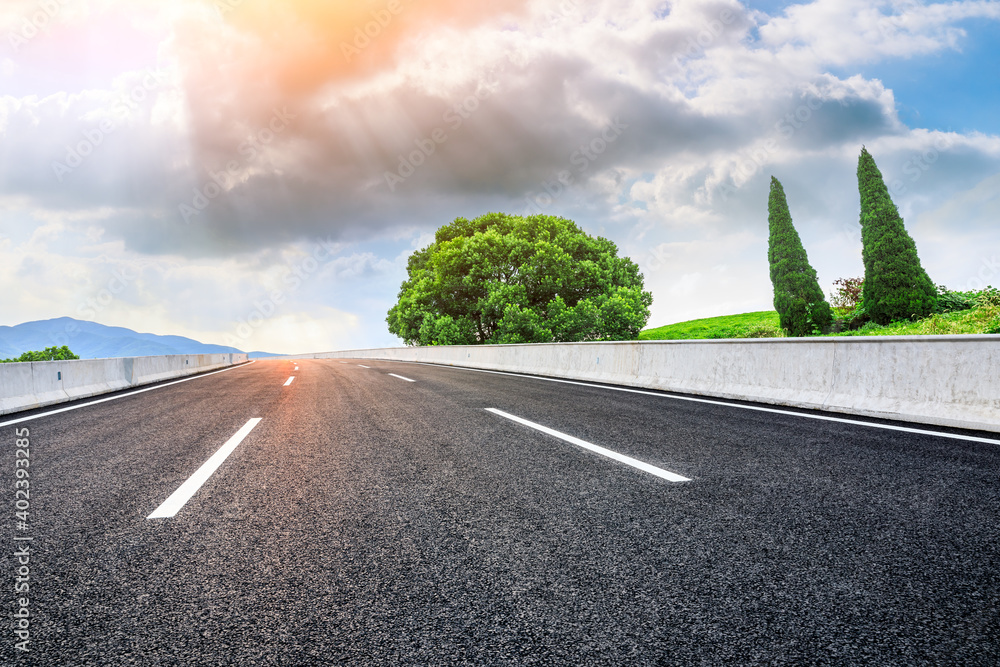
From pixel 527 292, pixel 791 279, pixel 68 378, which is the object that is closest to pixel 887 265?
pixel 791 279

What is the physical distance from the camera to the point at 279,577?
2492 mm

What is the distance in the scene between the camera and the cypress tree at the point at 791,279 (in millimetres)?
28938

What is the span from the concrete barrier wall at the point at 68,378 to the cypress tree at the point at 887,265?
28.9 metres

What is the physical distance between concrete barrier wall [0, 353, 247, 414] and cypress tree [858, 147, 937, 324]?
2889 cm

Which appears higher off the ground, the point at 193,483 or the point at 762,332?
the point at 762,332

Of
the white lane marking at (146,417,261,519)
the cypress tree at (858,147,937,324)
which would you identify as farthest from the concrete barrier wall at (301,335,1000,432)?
the cypress tree at (858,147,937,324)

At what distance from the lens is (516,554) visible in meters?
2.70

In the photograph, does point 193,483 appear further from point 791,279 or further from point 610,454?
point 791,279

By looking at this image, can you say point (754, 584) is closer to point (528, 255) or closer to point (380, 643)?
point (380, 643)

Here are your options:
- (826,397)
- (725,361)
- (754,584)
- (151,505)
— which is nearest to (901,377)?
(826,397)

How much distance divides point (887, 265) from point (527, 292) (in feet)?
77.7

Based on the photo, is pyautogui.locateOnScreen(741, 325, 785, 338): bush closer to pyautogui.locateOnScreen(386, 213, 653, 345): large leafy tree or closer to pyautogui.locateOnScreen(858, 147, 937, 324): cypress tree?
pyautogui.locateOnScreen(858, 147, 937, 324): cypress tree

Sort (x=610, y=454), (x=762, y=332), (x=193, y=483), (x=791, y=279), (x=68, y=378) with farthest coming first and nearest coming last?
(x=762, y=332) < (x=791, y=279) < (x=68, y=378) < (x=610, y=454) < (x=193, y=483)

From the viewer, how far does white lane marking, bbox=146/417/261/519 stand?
3.45m
